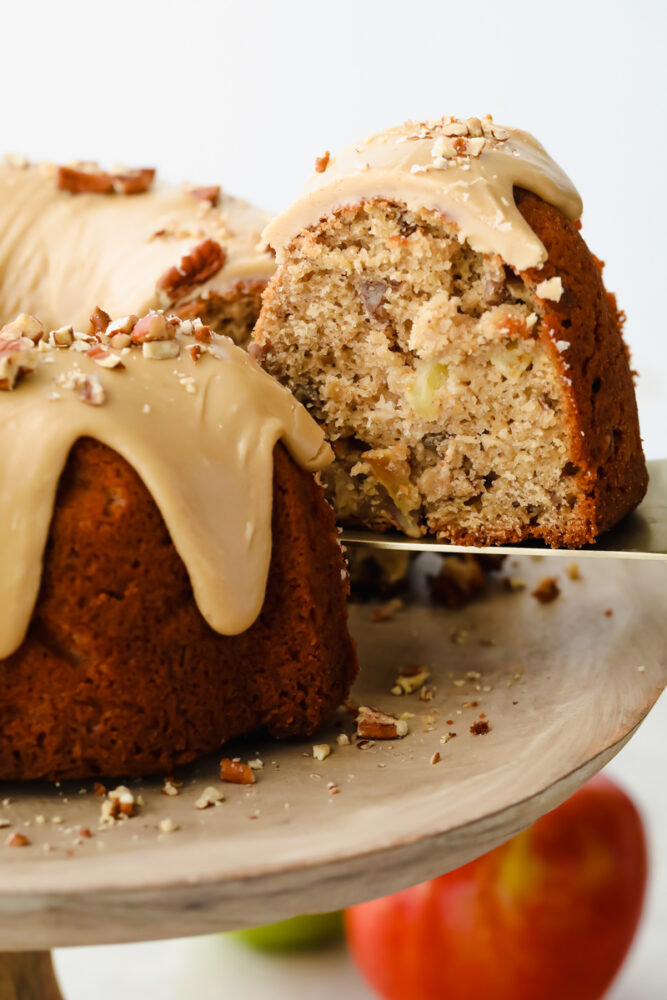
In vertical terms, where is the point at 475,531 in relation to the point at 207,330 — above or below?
below

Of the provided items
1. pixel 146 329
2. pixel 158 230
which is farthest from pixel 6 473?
pixel 158 230

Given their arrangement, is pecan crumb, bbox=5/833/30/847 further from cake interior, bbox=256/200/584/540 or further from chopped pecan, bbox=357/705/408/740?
cake interior, bbox=256/200/584/540

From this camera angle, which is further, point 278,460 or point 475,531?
point 475,531

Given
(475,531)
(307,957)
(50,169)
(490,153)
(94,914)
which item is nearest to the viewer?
(94,914)

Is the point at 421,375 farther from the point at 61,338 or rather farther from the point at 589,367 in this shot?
the point at 61,338

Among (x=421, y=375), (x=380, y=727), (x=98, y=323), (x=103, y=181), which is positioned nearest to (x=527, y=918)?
(x=380, y=727)

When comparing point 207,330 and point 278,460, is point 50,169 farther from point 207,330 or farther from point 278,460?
point 278,460

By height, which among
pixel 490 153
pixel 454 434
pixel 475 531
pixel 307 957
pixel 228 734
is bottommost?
pixel 307 957
